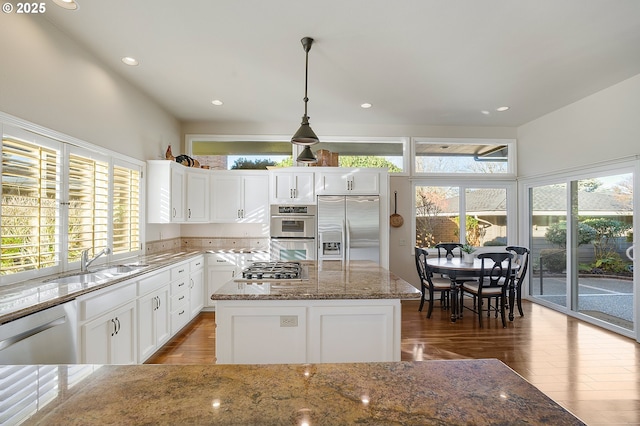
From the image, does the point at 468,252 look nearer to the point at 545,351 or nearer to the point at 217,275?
the point at 545,351

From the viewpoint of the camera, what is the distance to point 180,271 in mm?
3740

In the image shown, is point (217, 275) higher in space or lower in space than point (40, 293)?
lower

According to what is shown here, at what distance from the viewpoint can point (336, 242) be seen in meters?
4.59

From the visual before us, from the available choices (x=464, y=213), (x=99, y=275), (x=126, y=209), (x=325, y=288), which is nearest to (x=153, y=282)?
(x=99, y=275)

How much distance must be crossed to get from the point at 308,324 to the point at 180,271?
2416 mm

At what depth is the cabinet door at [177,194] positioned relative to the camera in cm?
412

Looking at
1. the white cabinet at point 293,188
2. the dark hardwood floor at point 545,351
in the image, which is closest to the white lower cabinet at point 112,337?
the dark hardwood floor at point 545,351

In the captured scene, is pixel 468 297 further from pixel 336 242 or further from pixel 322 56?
pixel 322 56

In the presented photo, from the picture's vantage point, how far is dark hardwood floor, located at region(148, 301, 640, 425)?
8.00ft

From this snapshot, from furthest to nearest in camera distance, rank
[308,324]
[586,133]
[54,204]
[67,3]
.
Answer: [586,133]
[54,204]
[67,3]
[308,324]

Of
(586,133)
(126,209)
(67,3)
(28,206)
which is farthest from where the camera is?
(586,133)

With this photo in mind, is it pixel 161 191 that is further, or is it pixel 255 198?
pixel 255 198

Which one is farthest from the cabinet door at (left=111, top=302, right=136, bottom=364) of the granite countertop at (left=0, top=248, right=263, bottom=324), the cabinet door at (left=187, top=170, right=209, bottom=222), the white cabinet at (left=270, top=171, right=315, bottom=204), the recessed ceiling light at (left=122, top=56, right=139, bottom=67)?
the white cabinet at (left=270, top=171, right=315, bottom=204)

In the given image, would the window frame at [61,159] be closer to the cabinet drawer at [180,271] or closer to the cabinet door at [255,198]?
the cabinet drawer at [180,271]
